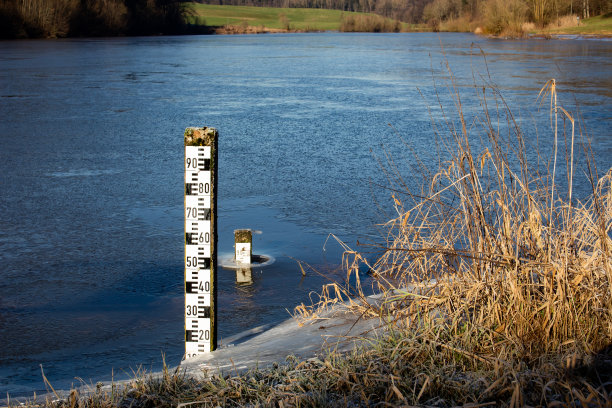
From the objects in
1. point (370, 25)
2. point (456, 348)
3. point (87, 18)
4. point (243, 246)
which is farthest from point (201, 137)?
point (370, 25)

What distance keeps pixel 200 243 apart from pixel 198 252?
0.19 feet

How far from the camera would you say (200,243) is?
4.27m

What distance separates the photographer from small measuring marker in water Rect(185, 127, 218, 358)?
13.9ft

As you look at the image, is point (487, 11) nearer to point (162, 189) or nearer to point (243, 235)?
point (162, 189)

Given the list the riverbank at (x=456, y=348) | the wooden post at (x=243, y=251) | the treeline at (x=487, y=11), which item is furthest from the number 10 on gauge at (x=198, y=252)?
the treeline at (x=487, y=11)

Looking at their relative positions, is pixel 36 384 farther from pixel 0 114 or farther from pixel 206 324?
pixel 0 114

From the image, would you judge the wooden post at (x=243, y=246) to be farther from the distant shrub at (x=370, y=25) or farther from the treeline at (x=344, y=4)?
the treeline at (x=344, y=4)

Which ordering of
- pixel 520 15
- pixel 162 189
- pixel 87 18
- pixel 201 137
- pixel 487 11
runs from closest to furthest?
1. pixel 201 137
2. pixel 162 189
3. pixel 520 15
4. pixel 487 11
5. pixel 87 18

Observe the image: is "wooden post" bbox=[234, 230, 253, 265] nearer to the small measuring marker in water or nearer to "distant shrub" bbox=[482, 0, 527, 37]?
the small measuring marker in water

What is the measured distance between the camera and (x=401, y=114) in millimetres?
14484

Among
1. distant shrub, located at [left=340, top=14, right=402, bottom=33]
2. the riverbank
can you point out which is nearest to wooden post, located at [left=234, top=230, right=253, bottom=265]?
the riverbank

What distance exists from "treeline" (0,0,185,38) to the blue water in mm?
34147

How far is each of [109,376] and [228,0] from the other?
477ft

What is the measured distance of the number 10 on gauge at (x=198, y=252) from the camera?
13.9 feet
